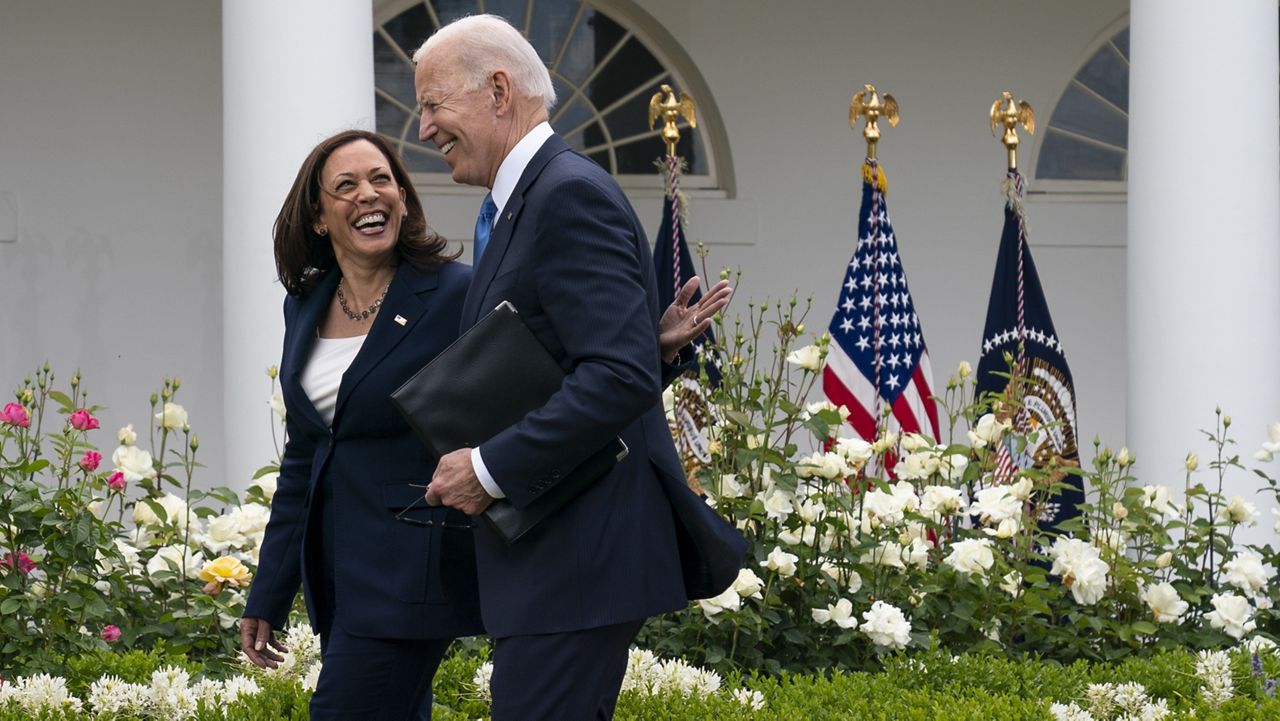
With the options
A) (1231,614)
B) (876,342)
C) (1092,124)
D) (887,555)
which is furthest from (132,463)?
(1092,124)

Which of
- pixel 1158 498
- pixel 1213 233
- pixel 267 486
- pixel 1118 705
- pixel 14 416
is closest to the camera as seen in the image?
pixel 1118 705

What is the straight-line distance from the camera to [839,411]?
4.33m

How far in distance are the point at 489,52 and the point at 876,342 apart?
489 cm

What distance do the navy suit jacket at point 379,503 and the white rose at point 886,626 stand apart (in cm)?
157

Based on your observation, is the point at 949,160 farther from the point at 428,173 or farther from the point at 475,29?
the point at 475,29

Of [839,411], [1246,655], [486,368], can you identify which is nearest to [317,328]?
[486,368]

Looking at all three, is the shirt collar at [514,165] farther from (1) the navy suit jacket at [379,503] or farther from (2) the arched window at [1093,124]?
(2) the arched window at [1093,124]

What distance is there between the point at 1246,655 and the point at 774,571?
1191 mm

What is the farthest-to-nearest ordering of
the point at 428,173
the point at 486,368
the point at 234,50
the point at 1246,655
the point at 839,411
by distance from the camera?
1. the point at 428,173
2. the point at 234,50
3. the point at 839,411
4. the point at 1246,655
5. the point at 486,368

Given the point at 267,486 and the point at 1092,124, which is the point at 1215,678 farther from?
the point at 1092,124

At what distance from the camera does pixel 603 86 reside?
955 centimetres

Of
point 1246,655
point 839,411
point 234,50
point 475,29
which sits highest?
point 234,50

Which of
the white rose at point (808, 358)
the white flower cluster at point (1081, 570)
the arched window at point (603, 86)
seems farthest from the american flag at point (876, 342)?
the white rose at point (808, 358)

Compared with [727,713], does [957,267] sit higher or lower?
higher
